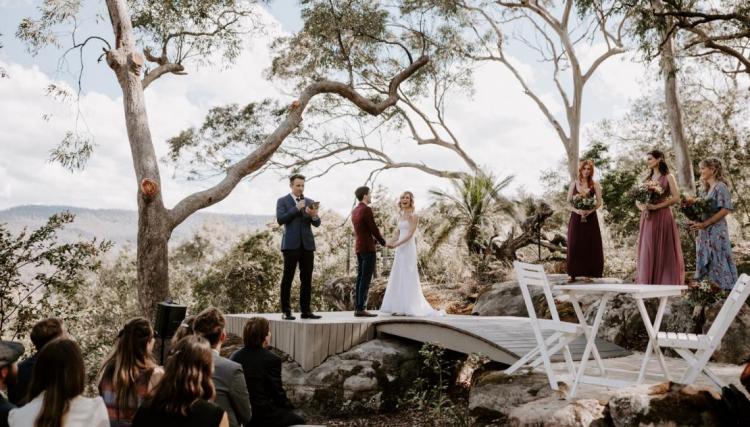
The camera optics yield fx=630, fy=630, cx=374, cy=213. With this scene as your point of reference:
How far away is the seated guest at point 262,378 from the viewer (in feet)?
13.2

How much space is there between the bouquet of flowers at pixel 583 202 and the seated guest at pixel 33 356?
19.6ft

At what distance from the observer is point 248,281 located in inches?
642

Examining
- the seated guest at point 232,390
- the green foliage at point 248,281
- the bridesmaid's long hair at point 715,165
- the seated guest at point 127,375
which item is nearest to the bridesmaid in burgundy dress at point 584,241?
the bridesmaid's long hair at point 715,165

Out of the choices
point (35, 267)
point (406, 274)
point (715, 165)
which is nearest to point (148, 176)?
point (35, 267)

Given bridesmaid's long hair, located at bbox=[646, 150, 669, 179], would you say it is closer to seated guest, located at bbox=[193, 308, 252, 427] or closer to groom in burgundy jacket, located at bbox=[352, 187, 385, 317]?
groom in burgundy jacket, located at bbox=[352, 187, 385, 317]

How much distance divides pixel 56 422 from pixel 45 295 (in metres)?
6.95

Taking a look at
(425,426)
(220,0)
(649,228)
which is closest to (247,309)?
(220,0)

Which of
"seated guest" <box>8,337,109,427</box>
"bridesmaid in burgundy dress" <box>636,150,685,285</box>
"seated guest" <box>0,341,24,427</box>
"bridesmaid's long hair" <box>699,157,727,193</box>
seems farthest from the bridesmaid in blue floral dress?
"seated guest" <box>0,341,24,427</box>

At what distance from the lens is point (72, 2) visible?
11039mm

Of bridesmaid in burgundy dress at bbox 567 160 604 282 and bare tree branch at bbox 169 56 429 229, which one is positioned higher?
bare tree branch at bbox 169 56 429 229

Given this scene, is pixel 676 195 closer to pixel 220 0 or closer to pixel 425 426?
pixel 425 426

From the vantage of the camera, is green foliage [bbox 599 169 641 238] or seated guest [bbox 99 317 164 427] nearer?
seated guest [bbox 99 317 164 427]

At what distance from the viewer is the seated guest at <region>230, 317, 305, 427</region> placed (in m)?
4.02

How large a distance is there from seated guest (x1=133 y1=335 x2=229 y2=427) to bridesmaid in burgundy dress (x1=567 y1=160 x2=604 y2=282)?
618cm
